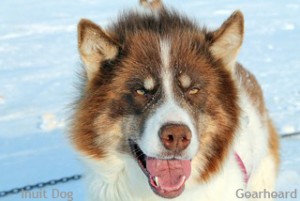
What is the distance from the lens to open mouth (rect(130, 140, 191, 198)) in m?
3.03

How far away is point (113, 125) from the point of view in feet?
10.3

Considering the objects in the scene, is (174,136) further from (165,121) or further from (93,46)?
(93,46)

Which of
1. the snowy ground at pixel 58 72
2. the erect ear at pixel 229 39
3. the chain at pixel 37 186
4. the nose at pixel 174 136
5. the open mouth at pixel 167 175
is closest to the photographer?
the nose at pixel 174 136

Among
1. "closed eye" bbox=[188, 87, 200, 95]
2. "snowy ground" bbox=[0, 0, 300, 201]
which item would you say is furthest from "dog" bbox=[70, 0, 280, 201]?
"snowy ground" bbox=[0, 0, 300, 201]

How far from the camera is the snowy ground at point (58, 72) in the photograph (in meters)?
5.62

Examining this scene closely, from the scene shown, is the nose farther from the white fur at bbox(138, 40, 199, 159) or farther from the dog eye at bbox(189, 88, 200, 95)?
the dog eye at bbox(189, 88, 200, 95)

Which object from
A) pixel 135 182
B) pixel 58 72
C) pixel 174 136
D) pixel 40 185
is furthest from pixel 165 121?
pixel 58 72

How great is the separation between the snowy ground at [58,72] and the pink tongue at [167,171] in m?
0.67

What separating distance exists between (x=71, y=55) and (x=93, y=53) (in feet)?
24.1

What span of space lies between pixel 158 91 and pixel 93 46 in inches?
18.5

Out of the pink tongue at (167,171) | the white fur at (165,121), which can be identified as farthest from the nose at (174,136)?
the pink tongue at (167,171)

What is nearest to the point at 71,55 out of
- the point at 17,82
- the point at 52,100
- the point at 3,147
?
the point at 17,82

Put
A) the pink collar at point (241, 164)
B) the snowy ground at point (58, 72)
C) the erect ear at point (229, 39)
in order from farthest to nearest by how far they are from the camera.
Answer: the snowy ground at point (58, 72) < the pink collar at point (241, 164) < the erect ear at point (229, 39)

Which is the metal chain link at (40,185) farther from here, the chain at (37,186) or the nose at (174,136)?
the nose at (174,136)
